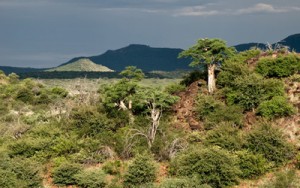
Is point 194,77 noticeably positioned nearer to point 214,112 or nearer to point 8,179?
point 214,112

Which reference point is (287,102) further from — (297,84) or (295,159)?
(295,159)

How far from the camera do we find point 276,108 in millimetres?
40562

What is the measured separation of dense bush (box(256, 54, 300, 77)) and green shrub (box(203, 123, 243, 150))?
843 centimetres

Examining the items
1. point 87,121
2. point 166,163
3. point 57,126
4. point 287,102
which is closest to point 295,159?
point 287,102

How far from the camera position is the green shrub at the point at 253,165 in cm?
3497

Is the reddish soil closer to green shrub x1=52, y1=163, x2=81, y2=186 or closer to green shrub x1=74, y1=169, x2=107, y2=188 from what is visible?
green shrub x1=74, y1=169, x2=107, y2=188

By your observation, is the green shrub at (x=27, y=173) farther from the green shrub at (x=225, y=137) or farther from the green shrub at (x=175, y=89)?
the green shrub at (x=175, y=89)

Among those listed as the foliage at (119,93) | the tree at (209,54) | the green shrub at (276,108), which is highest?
the tree at (209,54)

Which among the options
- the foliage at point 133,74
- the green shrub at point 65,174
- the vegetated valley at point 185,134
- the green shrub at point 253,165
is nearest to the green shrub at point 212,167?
the vegetated valley at point 185,134

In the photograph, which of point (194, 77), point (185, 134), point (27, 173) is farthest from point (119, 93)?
point (27, 173)

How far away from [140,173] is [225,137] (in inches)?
312

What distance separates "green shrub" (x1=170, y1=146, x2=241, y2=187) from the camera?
1324 inches

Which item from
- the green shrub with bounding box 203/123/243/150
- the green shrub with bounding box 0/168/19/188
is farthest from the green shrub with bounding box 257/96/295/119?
the green shrub with bounding box 0/168/19/188

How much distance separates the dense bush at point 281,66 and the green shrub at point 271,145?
9.51 metres
